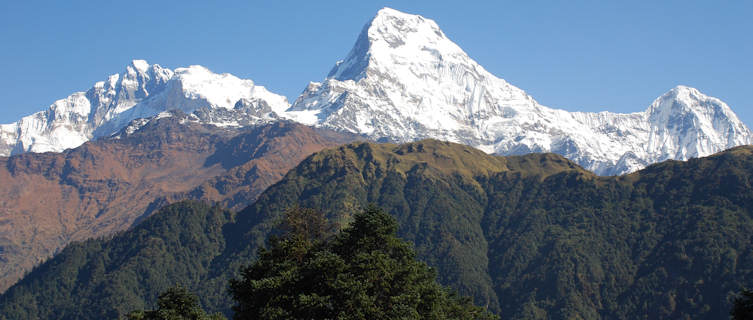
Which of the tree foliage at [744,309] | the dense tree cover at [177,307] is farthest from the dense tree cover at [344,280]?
the tree foliage at [744,309]

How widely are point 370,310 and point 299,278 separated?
1152 cm

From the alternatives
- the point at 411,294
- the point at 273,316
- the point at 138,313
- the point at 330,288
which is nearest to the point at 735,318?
the point at 411,294

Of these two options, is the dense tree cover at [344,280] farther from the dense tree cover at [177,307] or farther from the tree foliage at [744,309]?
the tree foliage at [744,309]

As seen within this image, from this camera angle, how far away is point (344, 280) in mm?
96000

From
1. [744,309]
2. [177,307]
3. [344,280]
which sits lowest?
[744,309]

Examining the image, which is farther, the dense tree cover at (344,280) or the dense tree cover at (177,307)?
the dense tree cover at (177,307)

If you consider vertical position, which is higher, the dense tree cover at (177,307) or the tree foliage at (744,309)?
the dense tree cover at (177,307)

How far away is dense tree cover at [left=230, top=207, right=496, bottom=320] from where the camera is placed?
9425 centimetres

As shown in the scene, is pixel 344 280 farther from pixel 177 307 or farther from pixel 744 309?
pixel 744 309

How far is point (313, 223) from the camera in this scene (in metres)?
125

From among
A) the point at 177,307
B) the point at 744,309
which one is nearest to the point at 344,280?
the point at 177,307

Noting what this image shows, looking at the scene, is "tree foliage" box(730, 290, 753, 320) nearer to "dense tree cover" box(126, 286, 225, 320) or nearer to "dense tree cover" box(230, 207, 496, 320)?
"dense tree cover" box(230, 207, 496, 320)

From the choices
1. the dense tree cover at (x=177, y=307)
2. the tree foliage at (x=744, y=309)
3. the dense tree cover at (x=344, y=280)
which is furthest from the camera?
the dense tree cover at (x=177, y=307)

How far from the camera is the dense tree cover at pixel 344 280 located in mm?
94250
